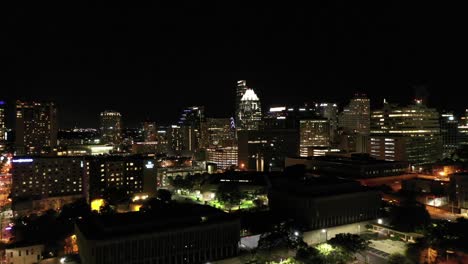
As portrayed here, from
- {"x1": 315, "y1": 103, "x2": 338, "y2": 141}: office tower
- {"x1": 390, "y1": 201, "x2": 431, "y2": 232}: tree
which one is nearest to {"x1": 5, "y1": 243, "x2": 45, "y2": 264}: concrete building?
{"x1": 390, "y1": 201, "x2": 431, "y2": 232}: tree

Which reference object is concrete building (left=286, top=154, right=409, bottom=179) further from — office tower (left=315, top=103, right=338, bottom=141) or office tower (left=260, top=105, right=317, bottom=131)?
office tower (left=315, top=103, right=338, bottom=141)

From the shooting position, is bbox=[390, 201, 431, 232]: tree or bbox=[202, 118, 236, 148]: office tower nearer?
bbox=[390, 201, 431, 232]: tree

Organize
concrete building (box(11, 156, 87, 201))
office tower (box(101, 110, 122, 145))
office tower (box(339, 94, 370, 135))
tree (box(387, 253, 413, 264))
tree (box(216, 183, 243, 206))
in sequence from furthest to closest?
office tower (box(101, 110, 122, 145)), office tower (box(339, 94, 370, 135)), concrete building (box(11, 156, 87, 201)), tree (box(216, 183, 243, 206)), tree (box(387, 253, 413, 264))

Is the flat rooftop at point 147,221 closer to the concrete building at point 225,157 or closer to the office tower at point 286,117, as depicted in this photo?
the concrete building at point 225,157

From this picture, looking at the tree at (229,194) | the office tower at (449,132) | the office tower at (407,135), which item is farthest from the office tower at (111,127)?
the office tower at (449,132)

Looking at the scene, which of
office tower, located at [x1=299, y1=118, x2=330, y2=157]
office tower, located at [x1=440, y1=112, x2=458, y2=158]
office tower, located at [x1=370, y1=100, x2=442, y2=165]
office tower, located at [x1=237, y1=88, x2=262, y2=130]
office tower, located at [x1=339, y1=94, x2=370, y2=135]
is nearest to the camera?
office tower, located at [x1=370, y1=100, x2=442, y2=165]

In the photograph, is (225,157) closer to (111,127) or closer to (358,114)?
(358,114)
